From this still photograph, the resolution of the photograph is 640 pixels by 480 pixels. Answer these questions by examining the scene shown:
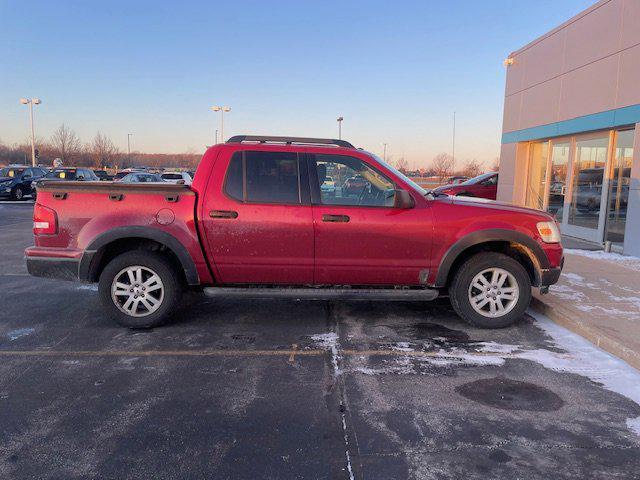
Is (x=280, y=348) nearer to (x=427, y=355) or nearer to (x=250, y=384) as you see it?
(x=250, y=384)

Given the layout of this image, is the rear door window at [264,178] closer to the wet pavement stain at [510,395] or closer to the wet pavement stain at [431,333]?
the wet pavement stain at [431,333]

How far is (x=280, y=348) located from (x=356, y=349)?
0.74m

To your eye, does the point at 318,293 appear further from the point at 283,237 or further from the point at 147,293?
the point at 147,293

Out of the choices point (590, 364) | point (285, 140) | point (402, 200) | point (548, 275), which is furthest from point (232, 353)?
point (548, 275)

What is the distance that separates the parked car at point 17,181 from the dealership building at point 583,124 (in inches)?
967

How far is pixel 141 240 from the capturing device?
213 inches

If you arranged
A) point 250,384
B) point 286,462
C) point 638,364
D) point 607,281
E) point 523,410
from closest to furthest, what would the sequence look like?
point 286,462, point 523,410, point 250,384, point 638,364, point 607,281

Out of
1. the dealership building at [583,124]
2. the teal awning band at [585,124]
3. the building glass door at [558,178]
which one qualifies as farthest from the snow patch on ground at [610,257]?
the building glass door at [558,178]

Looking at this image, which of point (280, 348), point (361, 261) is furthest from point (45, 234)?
point (361, 261)

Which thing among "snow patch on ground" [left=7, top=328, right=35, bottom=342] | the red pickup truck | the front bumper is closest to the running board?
the red pickup truck

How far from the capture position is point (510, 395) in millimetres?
3881

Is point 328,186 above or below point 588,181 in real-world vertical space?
below

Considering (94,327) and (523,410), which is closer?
(523,410)

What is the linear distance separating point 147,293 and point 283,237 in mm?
1590
